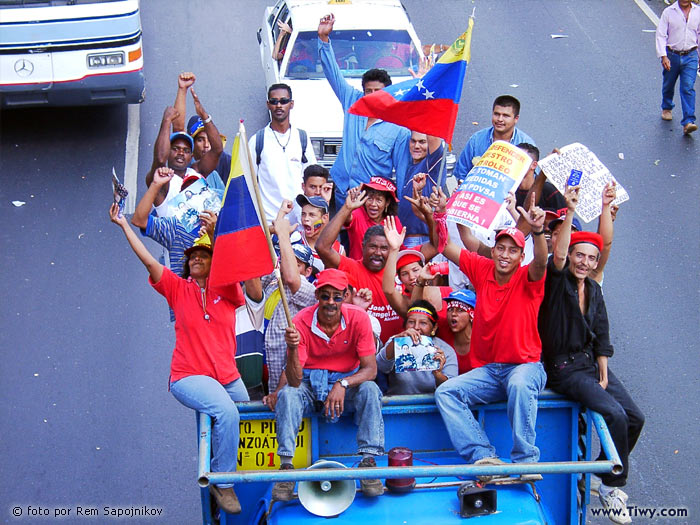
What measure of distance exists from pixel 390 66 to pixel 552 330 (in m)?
7.29

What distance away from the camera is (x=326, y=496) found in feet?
18.6

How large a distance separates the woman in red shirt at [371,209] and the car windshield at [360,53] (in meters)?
5.26

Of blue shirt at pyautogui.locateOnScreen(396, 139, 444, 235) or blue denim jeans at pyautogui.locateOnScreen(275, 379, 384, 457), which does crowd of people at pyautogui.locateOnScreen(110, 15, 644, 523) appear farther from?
Result: blue shirt at pyautogui.locateOnScreen(396, 139, 444, 235)

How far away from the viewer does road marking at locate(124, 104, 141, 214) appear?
42.3 ft

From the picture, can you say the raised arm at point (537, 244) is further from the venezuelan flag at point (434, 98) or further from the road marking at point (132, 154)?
the road marking at point (132, 154)

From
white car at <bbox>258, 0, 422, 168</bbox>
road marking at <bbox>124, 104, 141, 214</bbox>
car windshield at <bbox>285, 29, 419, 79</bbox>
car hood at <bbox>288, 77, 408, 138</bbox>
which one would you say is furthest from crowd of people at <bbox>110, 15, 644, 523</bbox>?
car windshield at <bbox>285, 29, 419, 79</bbox>

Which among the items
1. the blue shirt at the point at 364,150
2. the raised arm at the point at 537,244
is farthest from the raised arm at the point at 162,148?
the raised arm at the point at 537,244

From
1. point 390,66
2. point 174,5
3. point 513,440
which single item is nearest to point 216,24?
point 174,5

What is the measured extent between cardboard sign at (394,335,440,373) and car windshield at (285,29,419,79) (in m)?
7.22

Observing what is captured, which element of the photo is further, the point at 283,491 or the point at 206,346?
the point at 206,346

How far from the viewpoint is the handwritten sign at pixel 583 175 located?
724 cm

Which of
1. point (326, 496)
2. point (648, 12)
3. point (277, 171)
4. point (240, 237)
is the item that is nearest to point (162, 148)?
point (277, 171)

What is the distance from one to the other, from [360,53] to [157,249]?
3.79 metres

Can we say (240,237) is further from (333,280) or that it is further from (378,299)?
(378,299)
